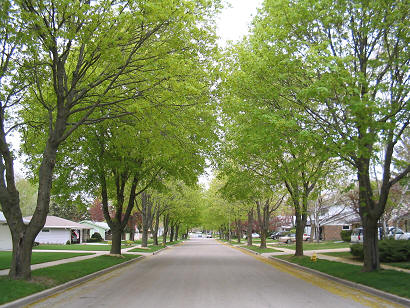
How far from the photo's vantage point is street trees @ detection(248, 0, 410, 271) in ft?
41.3

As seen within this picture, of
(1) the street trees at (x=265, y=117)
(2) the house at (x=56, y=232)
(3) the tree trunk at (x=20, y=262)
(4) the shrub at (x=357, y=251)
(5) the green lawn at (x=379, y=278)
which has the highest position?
(1) the street trees at (x=265, y=117)

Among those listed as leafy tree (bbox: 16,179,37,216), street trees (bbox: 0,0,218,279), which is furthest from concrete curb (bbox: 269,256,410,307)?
leafy tree (bbox: 16,179,37,216)

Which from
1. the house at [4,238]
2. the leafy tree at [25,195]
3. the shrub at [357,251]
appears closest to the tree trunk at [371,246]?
the shrub at [357,251]

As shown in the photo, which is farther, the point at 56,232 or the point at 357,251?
the point at 56,232

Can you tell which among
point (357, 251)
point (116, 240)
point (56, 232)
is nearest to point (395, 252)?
point (357, 251)

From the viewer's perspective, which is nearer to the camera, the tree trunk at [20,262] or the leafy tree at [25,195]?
the tree trunk at [20,262]

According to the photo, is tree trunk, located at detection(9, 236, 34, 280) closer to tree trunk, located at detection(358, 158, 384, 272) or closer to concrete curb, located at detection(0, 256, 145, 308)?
concrete curb, located at detection(0, 256, 145, 308)

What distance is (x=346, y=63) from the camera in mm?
13828

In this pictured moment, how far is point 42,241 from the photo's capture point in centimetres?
4906

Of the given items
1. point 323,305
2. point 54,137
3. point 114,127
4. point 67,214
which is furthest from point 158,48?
point 67,214

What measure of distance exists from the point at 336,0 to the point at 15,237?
530 inches

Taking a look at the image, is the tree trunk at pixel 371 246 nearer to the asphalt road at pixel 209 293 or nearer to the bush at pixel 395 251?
the asphalt road at pixel 209 293

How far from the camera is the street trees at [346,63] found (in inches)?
496

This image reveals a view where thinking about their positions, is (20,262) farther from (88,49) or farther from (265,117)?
(265,117)
